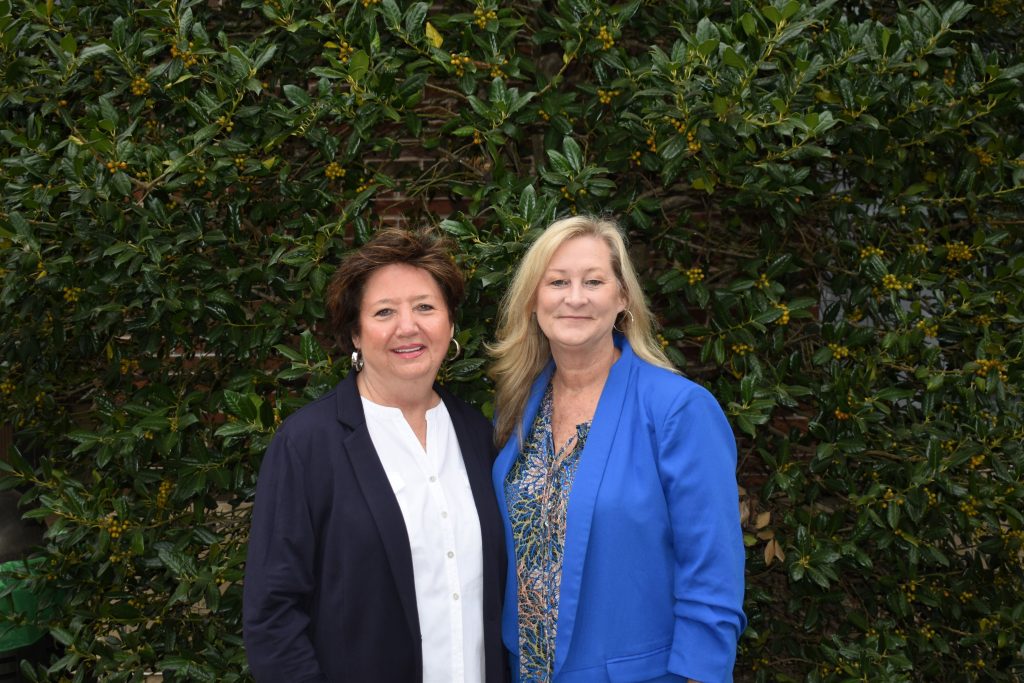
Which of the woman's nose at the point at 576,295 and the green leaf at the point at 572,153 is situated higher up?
the green leaf at the point at 572,153

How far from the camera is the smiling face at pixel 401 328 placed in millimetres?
2430

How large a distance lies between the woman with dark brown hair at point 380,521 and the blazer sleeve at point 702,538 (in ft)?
1.64

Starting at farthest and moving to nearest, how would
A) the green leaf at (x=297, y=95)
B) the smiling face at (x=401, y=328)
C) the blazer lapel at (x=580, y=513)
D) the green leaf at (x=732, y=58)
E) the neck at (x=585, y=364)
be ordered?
1. the green leaf at (x=297, y=95)
2. the green leaf at (x=732, y=58)
3. the neck at (x=585, y=364)
4. the smiling face at (x=401, y=328)
5. the blazer lapel at (x=580, y=513)

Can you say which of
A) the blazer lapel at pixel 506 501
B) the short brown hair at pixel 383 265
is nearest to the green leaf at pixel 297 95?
the short brown hair at pixel 383 265

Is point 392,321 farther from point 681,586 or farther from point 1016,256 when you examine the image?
point 1016,256

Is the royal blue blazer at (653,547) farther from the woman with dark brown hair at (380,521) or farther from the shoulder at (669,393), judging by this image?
the woman with dark brown hair at (380,521)

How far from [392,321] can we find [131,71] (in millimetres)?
1457

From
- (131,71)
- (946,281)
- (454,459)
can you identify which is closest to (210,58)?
(131,71)

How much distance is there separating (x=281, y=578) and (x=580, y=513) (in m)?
0.77

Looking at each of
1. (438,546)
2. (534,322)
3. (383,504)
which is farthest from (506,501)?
(534,322)

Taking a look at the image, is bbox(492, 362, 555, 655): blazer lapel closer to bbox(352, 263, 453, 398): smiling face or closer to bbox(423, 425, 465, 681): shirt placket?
bbox(423, 425, 465, 681): shirt placket

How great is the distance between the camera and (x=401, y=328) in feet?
7.89

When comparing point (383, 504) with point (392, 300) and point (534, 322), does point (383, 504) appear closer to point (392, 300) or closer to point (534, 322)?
point (392, 300)

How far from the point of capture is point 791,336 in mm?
3475
